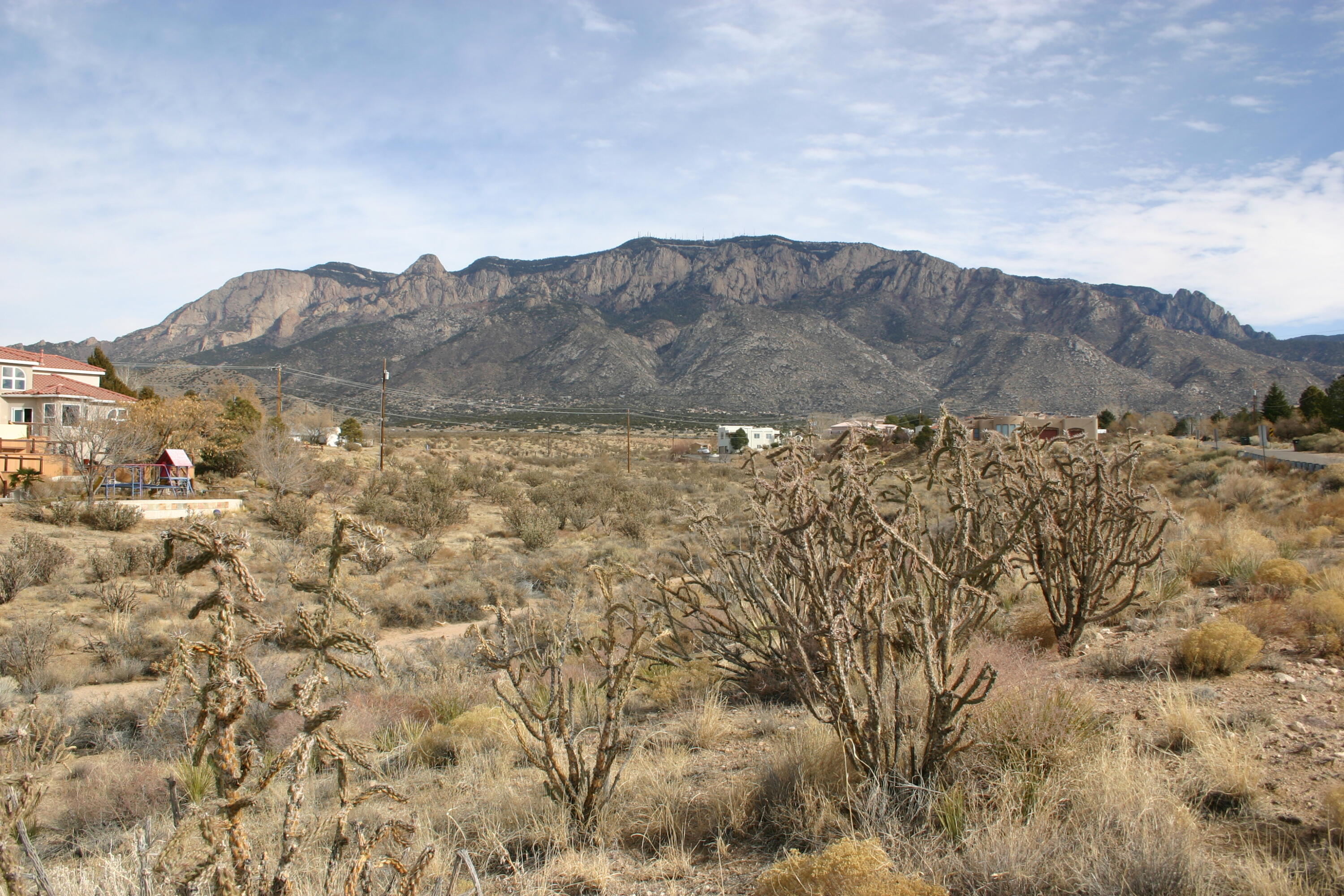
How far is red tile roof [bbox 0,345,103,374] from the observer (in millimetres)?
32781

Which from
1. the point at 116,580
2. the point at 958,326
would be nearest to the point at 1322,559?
the point at 116,580

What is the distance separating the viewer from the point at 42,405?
31984mm

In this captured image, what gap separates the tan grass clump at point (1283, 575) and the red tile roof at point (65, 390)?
39.4 meters

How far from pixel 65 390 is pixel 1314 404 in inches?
2448

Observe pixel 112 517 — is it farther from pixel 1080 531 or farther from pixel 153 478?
pixel 1080 531

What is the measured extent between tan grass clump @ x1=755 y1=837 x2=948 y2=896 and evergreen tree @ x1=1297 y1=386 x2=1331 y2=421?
Result: 1855 inches

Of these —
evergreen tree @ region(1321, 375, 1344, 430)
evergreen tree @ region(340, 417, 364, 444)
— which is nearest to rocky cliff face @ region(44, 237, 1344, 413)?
evergreen tree @ region(1321, 375, 1344, 430)

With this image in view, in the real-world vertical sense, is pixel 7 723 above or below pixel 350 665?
below

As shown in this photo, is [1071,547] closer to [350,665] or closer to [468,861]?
[468,861]

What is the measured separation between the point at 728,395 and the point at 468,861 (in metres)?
83.2

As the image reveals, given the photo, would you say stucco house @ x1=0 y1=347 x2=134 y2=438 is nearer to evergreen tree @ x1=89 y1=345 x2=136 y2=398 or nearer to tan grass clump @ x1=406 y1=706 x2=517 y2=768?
evergreen tree @ x1=89 y1=345 x2=136 y2=398

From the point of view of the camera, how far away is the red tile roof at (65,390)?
105 ft

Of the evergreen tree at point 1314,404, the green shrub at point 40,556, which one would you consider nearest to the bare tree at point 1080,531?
the green shrub at point 40,556

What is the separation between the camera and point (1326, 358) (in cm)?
9138
